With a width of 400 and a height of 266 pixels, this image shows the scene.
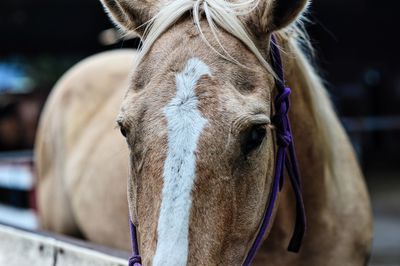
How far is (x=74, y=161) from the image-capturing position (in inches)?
151

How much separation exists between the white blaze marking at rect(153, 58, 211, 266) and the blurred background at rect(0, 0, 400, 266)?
6.31m

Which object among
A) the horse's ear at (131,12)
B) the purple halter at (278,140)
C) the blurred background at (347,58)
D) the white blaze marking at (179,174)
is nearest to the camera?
the white blaze marking at (179,174)

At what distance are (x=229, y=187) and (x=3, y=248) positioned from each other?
4.76ft

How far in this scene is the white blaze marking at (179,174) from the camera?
57.2 inches

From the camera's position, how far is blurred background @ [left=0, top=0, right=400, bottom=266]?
1012 centimetres

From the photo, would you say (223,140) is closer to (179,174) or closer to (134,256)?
(179,174)

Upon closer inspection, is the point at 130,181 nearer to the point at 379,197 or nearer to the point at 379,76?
the point at 379,197

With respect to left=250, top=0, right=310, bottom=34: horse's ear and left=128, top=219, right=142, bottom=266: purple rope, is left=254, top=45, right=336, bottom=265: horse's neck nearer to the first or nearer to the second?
left=250, top=0, right=310, bottom=34: horse's ear

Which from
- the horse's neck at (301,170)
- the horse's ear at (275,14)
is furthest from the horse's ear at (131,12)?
the horse's neck at (301,170)

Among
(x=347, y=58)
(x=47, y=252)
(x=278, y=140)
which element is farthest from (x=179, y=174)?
(x=347, y=58)

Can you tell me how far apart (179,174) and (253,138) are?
0.25 meters

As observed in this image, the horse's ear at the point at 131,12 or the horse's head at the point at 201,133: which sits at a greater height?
the horse's ear at the point at 131,12

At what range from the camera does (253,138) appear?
1646mm

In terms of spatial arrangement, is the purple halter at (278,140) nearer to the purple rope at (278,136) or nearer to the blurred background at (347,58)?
the purple rope at (278,136)
